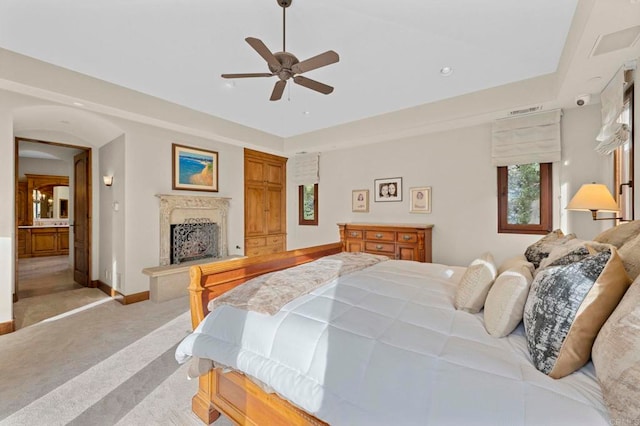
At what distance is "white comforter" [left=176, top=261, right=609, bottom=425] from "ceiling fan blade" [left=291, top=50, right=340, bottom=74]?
182 centimetres

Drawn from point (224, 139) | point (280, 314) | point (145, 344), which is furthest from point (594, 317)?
point (224, 139)

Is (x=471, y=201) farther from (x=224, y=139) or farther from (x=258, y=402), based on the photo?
(x=224, y=139)

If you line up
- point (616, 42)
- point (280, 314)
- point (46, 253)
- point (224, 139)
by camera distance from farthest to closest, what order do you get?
point (46, 253) → point (224, 139) → point (616, 42) → point (280, 314)

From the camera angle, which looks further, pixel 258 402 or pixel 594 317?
pixel 258 402

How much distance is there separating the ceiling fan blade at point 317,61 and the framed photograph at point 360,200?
10.3ft

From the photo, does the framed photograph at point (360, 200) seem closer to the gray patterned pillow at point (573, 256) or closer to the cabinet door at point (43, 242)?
the gray patterned pillow at point (573, 256)

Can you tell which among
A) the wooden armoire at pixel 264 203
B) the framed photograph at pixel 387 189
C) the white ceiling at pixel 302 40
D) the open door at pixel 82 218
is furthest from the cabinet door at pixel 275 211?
the open door at pixel 82 218

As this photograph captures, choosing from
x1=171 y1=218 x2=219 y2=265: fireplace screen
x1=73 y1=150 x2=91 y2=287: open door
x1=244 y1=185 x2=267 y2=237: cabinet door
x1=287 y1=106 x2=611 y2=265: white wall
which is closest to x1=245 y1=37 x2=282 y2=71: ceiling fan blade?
x1=287 y1=106 x2=611 y2=265: white wall

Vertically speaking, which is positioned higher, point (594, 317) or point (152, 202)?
point (152, 202)

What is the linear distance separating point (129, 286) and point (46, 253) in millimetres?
6047

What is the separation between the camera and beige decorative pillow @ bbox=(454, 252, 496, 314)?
1484 mm

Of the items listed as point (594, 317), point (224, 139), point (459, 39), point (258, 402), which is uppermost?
point (459, 39)

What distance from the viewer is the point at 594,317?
917 millimetres

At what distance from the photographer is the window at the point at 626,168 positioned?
2398 millimetres
